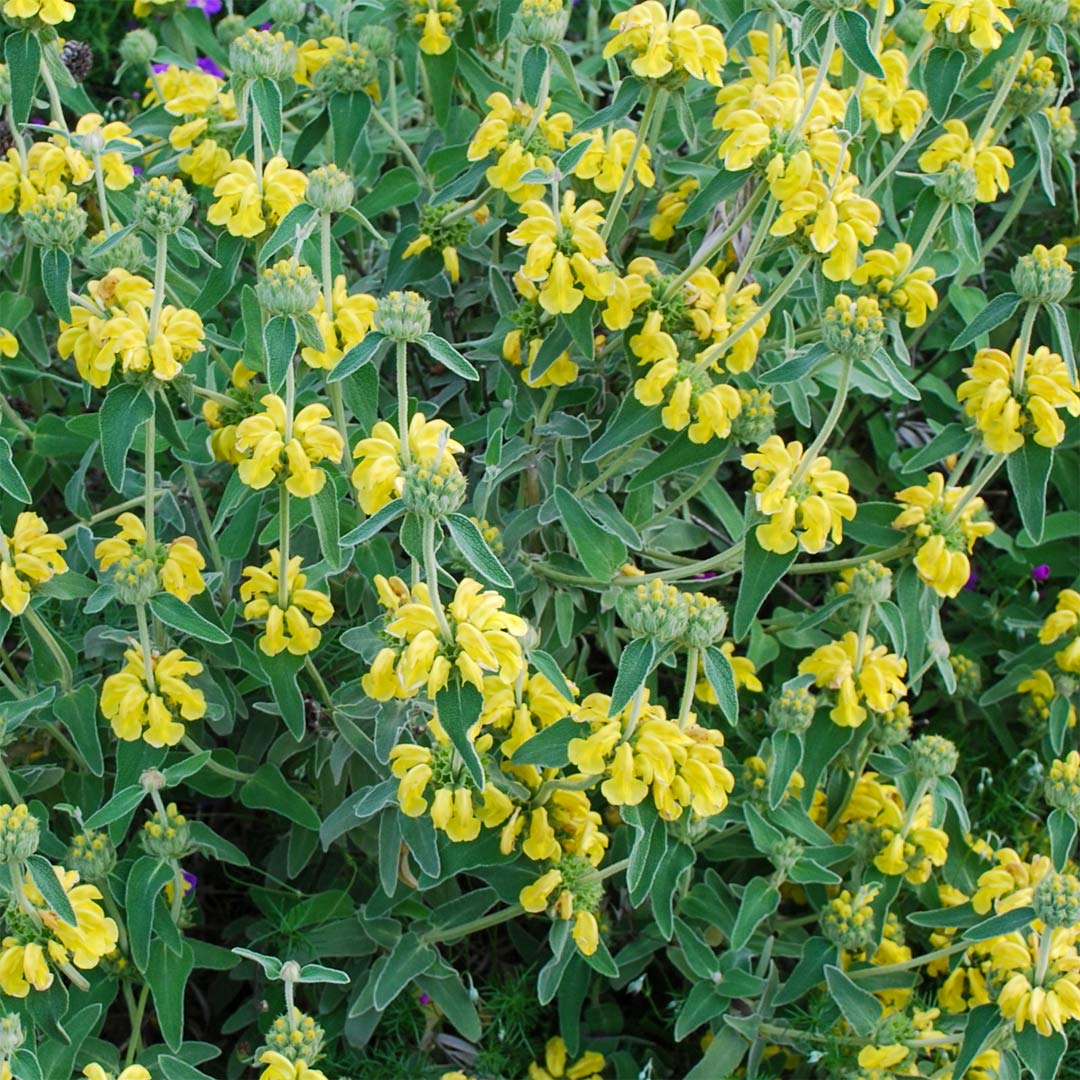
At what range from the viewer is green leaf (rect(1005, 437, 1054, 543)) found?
2037 millimetres

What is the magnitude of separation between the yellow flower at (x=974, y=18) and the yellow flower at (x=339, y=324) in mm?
988

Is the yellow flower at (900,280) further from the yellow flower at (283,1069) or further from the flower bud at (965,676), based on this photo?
the yellow flower at (283,1069)

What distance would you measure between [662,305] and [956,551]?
1.90ft

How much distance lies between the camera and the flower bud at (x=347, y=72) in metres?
2.33

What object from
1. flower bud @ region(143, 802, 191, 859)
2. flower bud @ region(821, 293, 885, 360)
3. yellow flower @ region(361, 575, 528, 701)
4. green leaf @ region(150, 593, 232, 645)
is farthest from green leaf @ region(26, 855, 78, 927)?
flower bud @ region(821, 293, 885, 360)

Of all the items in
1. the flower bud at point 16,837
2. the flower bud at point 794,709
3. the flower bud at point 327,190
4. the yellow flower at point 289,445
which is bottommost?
the flower bud at point 794,709

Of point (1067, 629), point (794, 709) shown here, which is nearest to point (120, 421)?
point (794, 709)

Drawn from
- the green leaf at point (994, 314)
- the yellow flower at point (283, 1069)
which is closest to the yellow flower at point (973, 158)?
the green leaf at point (994, 314)

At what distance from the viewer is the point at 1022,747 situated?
2.88 meters

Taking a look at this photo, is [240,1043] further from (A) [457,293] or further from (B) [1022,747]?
(B) [1022,747]

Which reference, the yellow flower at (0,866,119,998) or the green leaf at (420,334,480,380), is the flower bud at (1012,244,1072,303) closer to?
the green leaf at (420,334,480,380)

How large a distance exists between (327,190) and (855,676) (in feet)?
3.62

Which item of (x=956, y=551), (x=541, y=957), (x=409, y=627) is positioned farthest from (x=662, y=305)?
(x=541, y=957)

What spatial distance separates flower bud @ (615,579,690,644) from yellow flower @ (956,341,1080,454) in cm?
60
